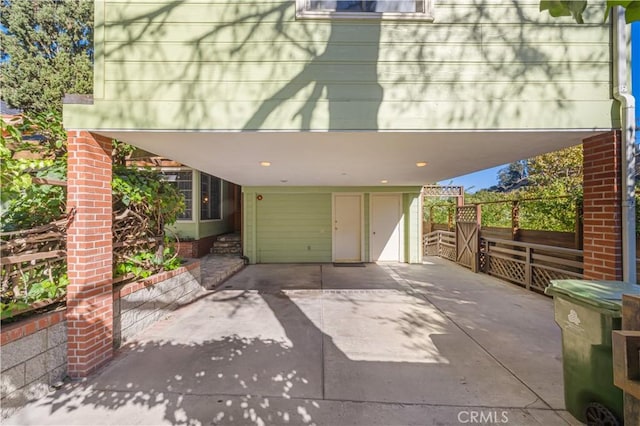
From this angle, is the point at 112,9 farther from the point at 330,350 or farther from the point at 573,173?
the point at 573,173

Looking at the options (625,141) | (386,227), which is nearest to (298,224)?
(386,227)

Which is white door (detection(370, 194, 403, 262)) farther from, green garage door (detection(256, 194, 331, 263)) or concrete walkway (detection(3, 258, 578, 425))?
concrete walkway (detection(3, 258, 578, 425))

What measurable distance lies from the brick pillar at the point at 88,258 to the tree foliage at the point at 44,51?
13.8m

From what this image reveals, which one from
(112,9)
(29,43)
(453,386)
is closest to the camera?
(453,386)

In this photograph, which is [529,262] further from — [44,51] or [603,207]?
[44,51]

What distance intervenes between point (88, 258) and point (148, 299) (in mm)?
1161

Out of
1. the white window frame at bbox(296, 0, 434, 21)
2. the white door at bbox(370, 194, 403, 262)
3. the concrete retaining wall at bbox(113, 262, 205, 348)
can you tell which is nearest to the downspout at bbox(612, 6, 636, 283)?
the white window frame at bbox(296, 0, 434, 21)

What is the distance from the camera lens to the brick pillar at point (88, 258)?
249 centimetres

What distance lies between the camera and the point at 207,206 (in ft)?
27.3

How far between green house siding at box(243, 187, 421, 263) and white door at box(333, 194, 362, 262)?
0.19 meters

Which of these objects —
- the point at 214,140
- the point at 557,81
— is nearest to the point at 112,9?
the point at 214,140

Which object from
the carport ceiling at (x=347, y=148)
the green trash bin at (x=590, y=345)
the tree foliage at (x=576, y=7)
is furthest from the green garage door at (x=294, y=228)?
the tree foliage at (x=576, y=7)

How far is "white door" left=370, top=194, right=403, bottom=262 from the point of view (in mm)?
8094

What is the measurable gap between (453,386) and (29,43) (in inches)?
840
